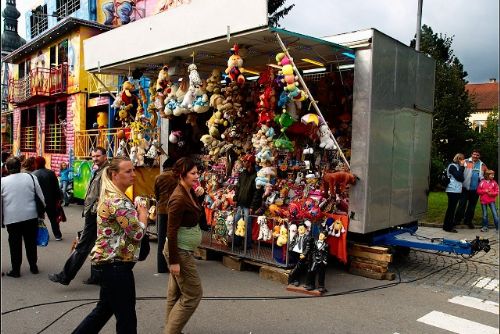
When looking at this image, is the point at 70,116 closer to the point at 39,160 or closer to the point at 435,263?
the point at 39,160

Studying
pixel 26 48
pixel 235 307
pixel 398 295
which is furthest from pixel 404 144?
pixel 26 48

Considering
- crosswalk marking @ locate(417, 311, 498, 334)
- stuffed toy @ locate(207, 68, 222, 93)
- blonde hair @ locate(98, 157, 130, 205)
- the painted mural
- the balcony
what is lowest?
crosswalk marking @ locate(417, 311, 498, 334)

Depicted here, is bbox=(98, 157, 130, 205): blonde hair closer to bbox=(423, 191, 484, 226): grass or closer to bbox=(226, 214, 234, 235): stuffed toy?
bbox=(226, 214, 234, 235): stuffed toy

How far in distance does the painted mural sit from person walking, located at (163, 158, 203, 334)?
13833mm

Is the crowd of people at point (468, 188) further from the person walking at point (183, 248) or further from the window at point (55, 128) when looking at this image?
the window at point (55, 128)

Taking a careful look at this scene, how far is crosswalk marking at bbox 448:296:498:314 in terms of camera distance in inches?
216

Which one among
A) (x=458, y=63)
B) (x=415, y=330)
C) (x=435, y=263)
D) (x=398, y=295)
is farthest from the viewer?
(x=458, y=63)

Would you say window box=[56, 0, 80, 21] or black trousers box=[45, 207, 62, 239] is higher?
window box=[56, 0, 80, 21]

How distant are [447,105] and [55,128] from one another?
1815 cm

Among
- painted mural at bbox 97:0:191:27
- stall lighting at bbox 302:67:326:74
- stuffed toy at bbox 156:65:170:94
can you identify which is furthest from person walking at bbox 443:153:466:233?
painted mural at bbox 97:0:191:27

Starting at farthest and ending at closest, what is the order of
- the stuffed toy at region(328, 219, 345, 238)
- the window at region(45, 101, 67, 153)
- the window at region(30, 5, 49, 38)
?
the window at region(30, 5, 49, 38)
the window at region(45, 101, 67, 153)
the stuffed toy at region(328, 219, 345, 238)

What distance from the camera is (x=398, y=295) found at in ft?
19.7

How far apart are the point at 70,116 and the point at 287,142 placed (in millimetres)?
15358

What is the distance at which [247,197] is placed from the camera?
741 centimetres
